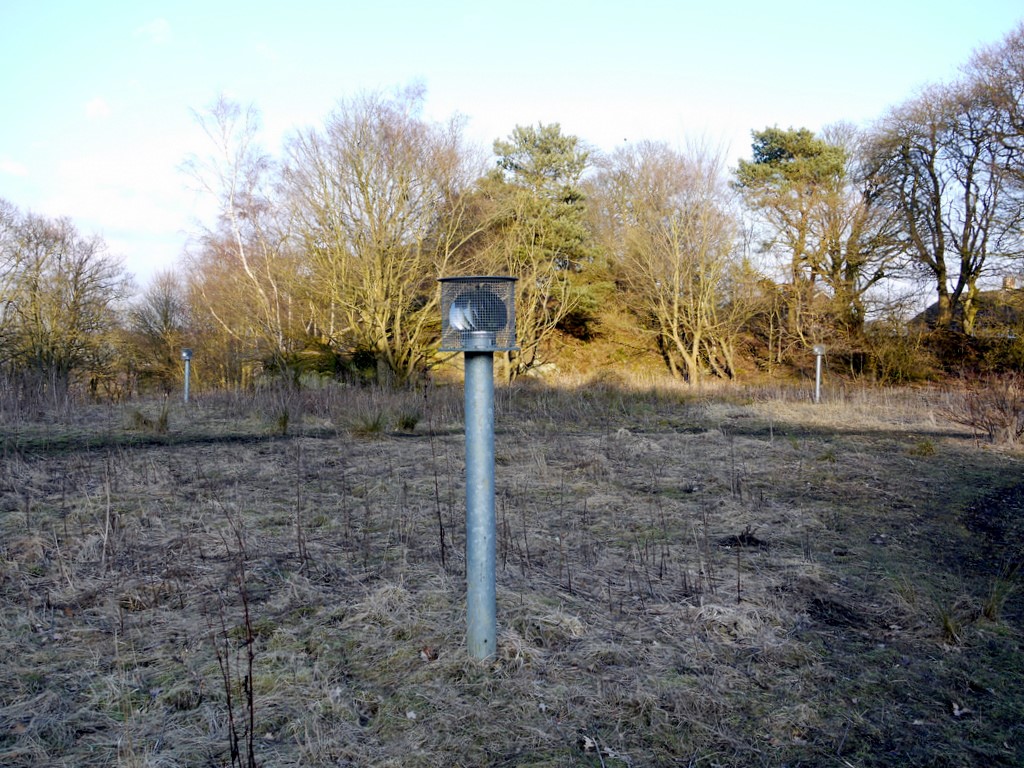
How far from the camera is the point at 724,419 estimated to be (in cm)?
1308

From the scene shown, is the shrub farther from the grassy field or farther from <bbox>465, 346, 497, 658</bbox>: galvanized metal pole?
<bbox>465, 346, 497, 658</bbox>: galvanized metal pole

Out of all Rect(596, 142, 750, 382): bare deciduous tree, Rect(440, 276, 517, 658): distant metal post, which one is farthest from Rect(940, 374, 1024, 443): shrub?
Rect(596, 142, 750, 382): bare deciduous tree

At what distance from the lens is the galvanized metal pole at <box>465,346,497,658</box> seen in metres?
2.81

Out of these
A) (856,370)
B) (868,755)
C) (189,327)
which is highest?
(189,327)

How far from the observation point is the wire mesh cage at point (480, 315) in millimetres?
2709

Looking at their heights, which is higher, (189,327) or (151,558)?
(189,327)

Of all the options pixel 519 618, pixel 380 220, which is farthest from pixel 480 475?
pixel 380 220

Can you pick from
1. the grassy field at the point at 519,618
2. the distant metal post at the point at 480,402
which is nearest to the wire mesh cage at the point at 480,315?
the distant metal post at the point at 480,402

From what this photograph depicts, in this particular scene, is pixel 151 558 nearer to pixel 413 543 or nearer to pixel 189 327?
pixel 413 543

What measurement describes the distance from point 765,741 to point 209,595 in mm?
2687

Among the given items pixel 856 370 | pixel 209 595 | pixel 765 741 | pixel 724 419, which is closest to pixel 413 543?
pixel 209 595

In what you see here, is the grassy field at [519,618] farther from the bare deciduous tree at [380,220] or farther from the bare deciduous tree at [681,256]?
the bare deciduous tree at [681,256]

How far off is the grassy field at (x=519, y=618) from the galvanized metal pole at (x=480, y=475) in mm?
379

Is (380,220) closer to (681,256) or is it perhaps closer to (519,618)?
(681,256)
